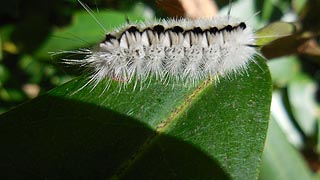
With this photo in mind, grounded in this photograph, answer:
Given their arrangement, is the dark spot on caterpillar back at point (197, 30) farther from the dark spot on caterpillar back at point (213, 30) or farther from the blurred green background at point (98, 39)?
the blurred green background at point (98, 39)

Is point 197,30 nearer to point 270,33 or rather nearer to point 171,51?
point 171,51

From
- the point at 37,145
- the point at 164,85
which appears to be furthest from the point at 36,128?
the point at 164,85

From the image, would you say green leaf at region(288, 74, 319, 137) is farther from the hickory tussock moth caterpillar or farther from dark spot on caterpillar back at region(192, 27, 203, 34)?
dark spot on caterpillar back at region(192, 27, 203, 34)

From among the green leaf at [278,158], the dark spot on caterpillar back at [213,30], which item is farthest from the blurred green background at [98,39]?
the dark spot on caterpillar back at [213,30]

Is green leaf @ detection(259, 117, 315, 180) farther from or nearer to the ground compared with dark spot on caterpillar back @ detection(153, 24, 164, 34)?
nearer to the ground

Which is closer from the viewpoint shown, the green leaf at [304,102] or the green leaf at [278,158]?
the green leaf at [278,158]

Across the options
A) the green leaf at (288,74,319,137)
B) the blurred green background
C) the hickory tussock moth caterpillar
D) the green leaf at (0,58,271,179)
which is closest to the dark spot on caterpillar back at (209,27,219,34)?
the hickory tussock moth caterpillar
